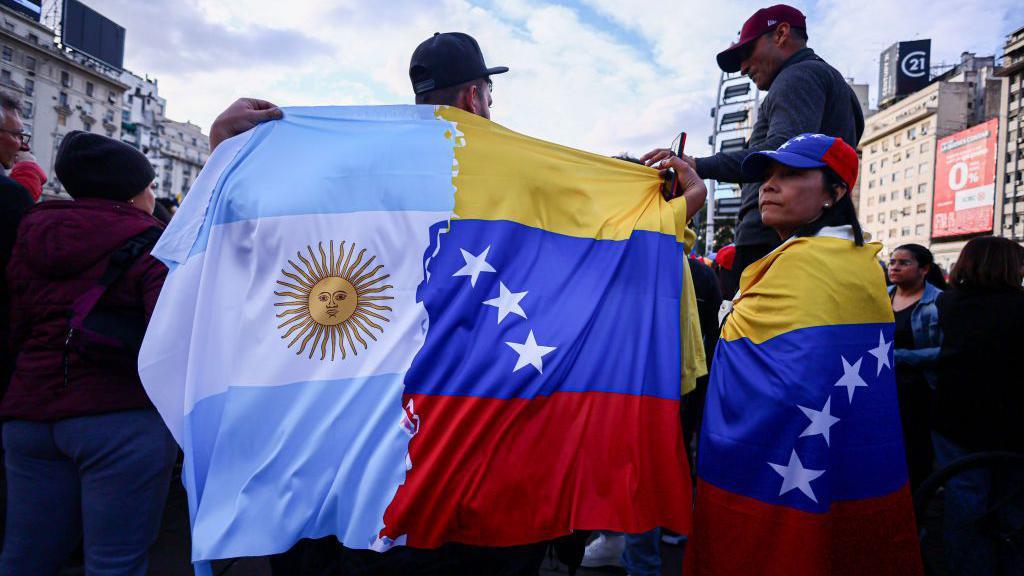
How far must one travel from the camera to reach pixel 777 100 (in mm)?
2939

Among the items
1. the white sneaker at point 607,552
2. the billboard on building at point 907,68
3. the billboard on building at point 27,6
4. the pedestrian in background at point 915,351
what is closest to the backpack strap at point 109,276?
the white sneaker at point 607,552

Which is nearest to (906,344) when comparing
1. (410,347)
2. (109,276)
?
(410,347)

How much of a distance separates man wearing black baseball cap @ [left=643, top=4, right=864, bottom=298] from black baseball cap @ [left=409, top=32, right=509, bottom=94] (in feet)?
3.47

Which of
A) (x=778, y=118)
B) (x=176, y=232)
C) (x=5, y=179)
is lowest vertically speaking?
(x=176, y=232)

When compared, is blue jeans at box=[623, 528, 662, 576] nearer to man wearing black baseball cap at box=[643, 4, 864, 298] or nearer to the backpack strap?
man wearing black baseball cap at box=[643, 4, 864, 298]

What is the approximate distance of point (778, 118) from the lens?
9.57ft

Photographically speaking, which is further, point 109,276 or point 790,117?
point 790,117

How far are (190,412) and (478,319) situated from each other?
0.97 metres

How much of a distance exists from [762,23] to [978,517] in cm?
308

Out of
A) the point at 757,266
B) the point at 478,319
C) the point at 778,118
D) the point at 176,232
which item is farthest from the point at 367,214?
the point at 778,118

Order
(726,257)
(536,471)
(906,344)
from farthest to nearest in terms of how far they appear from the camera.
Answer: (726,257), (906,344), (536,471)

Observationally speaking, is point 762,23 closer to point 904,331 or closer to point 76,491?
point 904,331

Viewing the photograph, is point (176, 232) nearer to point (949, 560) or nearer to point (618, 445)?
point (618, 445)

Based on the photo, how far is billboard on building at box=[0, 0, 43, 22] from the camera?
55969 mm
